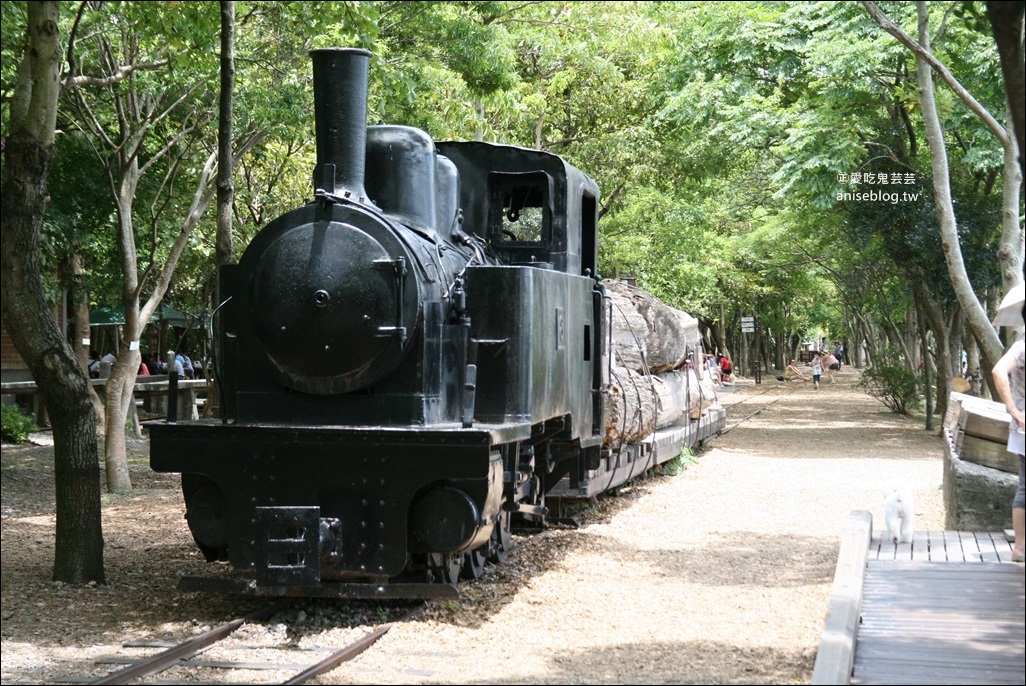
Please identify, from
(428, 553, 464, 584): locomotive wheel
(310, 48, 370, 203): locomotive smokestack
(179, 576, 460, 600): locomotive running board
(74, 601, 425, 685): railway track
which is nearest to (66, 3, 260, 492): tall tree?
(310, 48, 370, 203): locomotive smokestack

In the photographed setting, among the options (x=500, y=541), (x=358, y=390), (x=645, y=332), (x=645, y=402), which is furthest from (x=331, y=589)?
(x=645, y=332)

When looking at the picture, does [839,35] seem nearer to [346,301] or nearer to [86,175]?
[86,175]

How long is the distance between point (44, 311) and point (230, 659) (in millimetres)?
3061

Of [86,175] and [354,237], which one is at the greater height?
[86,175]

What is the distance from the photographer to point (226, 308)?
7.85 meters

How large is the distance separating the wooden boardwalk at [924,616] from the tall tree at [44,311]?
5.24 meters

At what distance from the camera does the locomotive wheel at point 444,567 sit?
7562 mm

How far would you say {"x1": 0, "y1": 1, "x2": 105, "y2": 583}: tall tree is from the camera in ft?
25.6

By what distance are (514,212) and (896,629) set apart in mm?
4710

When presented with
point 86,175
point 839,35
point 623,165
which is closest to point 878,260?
point 623,165

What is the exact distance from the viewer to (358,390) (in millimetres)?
7391

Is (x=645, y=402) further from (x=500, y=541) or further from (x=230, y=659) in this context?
(x=230, y=659)

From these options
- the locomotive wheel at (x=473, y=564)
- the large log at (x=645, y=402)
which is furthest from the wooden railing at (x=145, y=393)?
the locomotive wheel at (x=473, y=564)

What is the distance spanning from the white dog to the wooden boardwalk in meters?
0.09
